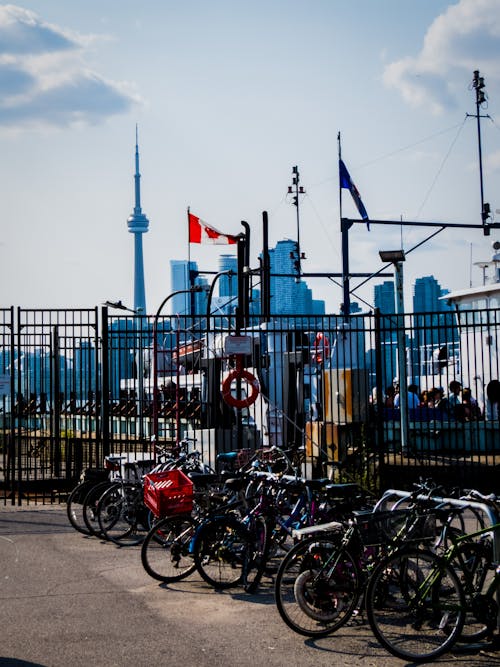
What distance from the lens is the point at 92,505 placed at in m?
12.1

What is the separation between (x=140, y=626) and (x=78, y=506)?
5.12 metres

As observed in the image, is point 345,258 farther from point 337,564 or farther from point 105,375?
point 337,564

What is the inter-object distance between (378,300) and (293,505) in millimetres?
61777

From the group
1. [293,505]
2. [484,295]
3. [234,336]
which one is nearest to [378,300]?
[484,295]

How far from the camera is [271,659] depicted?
6922 millimetres

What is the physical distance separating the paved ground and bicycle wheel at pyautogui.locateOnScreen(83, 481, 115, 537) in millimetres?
1030

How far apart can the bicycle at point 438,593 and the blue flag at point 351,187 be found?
22629 mm

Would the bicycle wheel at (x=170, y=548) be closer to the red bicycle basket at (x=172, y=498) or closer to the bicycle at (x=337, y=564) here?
the red bicycle basket at (x=172, y=498)

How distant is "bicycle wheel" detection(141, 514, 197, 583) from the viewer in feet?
30.7

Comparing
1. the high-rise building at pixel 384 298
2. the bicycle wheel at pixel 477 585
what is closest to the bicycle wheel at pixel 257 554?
the bicycle wheel at pixel 477 585

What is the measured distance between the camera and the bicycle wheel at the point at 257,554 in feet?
29.6

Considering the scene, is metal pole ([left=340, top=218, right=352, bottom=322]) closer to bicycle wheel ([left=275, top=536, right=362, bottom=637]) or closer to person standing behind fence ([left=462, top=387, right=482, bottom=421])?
person standing behind fence ([left=462, top=387, right=482, bottom=421])

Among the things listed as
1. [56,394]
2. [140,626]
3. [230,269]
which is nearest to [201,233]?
[230,269]

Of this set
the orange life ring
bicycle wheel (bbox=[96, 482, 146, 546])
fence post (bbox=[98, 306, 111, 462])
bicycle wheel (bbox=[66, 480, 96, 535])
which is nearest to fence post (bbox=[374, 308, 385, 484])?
the orange life ring
